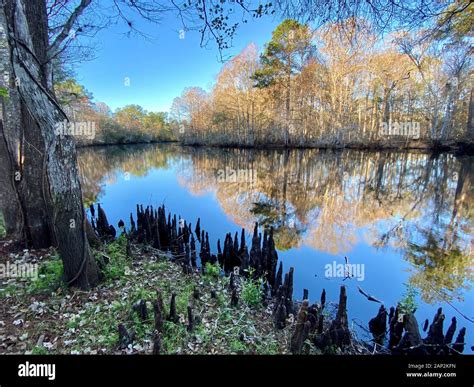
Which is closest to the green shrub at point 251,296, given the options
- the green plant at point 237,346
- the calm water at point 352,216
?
the green plant at point 237,346

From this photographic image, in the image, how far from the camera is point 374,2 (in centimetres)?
205

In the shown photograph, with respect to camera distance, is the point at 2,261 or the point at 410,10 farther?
the point at 2,261

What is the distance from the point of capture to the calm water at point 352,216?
13.9 ft

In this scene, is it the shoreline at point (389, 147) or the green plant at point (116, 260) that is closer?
the green plant at point (116, 260)

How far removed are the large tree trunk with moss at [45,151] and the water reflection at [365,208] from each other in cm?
445

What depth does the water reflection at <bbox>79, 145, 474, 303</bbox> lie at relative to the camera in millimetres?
5020

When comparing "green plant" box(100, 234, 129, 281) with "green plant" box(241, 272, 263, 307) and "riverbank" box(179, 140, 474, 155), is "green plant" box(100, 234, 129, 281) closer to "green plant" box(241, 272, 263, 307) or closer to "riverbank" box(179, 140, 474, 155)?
"green plant" box(241, 272, 263, 307)

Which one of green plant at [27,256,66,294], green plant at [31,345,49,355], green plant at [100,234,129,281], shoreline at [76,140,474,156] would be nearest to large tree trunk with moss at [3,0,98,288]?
green plant at [27,256,66,294]

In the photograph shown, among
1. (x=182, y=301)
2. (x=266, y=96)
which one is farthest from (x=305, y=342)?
(x=266, y=96)

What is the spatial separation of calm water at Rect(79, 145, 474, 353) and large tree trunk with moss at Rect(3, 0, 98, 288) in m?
3.73

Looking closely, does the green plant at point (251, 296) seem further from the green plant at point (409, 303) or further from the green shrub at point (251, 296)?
the green plant at point (409, 303)

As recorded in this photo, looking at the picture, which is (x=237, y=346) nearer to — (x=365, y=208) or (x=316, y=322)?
→ (x=316, y=322)
